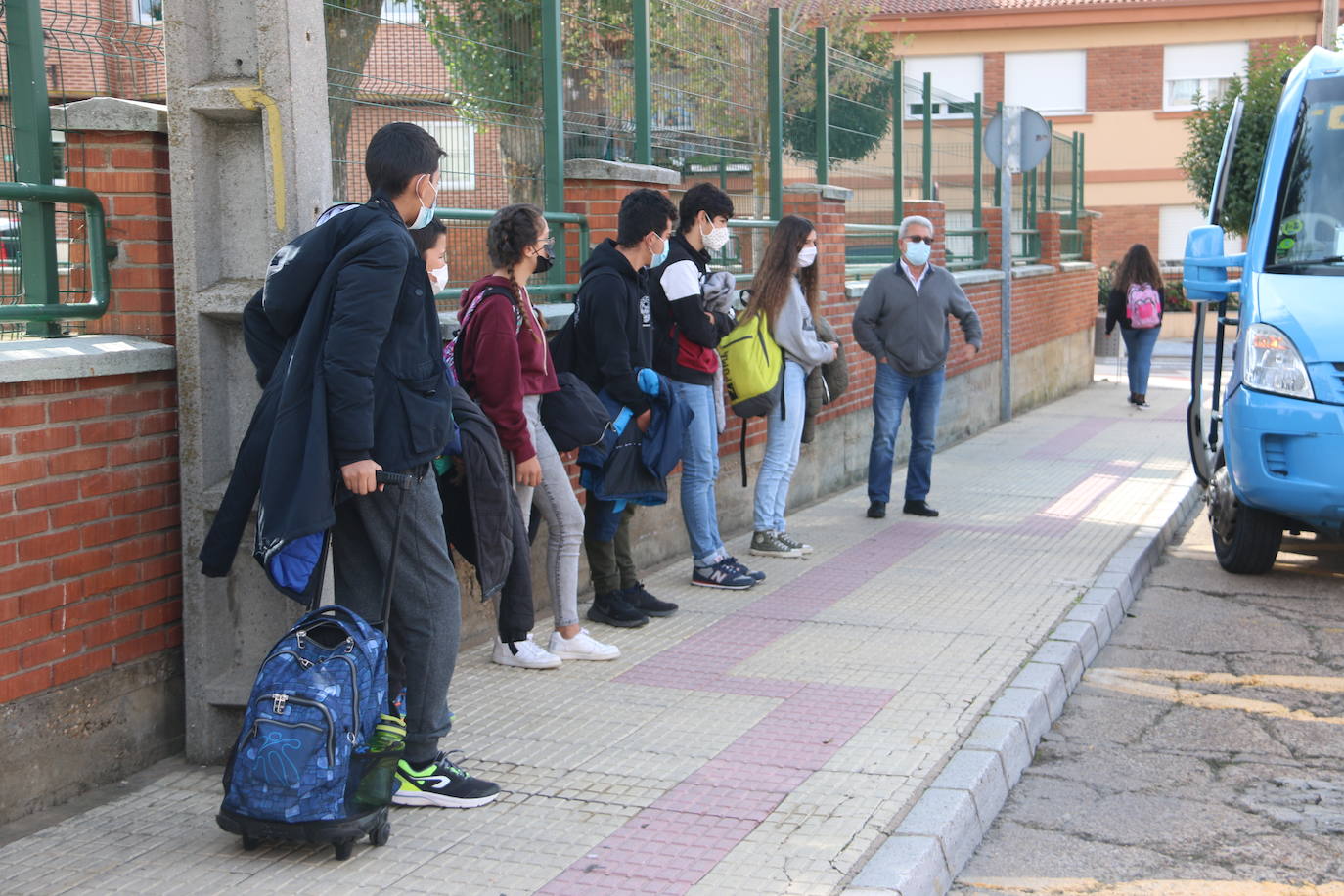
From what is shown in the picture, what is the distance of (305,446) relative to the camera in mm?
4191

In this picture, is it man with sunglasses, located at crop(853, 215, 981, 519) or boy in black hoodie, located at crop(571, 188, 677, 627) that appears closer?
boy in black hoodie, located at crop(571, 188, 677, 627)

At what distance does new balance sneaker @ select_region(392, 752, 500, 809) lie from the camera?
462 centimetres

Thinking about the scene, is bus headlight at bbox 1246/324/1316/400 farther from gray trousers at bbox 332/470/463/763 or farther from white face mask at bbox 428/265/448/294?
gray trousers at bbox 332/470/463/763

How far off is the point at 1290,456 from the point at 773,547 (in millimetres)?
2724

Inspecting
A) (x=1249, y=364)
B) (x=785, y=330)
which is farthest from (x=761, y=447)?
(x=1249, y=364)

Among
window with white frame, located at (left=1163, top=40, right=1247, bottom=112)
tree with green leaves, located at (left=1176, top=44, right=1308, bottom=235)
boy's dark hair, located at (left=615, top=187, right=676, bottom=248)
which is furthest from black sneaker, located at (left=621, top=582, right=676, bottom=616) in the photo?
window with white frame, located at (left=1163, top=40, right=1247, bottom=112)

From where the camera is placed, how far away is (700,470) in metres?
7.69

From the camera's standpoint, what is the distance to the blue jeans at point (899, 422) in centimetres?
1005

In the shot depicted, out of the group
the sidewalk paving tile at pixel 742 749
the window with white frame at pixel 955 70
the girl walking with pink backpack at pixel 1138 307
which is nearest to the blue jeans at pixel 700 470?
the sidewalk paving tile at pixel 742 749

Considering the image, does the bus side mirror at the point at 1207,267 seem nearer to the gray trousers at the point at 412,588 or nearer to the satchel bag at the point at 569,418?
the satchel bag at the point at 569,418

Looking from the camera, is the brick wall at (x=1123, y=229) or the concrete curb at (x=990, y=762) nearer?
the concrete curb at (x=990, y=762)

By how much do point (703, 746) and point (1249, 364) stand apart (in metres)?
4.19

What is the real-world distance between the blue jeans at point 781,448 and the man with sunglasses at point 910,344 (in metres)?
1.47

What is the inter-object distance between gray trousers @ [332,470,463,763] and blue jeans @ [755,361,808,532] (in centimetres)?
401
